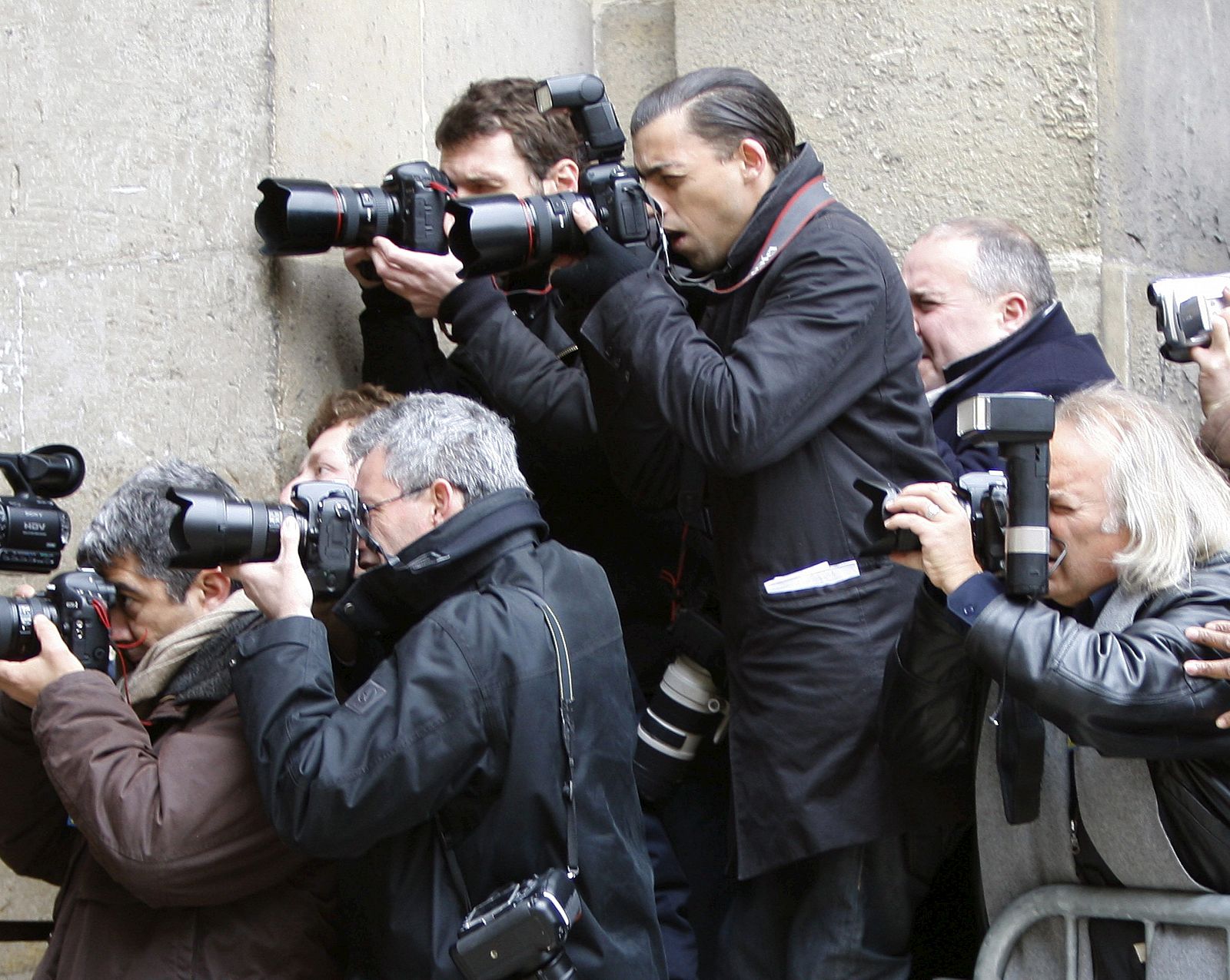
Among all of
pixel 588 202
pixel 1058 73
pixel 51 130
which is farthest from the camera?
pixel 1058 73

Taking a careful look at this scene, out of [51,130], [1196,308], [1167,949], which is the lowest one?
[1167,949]

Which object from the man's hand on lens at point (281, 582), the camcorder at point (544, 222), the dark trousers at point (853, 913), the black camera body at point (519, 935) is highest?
the camcorder at point (544, 222)

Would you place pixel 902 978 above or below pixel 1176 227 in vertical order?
below

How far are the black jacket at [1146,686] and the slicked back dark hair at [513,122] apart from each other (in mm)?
1161

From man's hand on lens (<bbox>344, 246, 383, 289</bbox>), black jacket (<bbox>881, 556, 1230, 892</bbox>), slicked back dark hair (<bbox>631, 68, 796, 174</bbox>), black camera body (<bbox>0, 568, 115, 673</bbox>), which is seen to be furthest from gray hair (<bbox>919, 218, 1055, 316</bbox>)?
black camera body (<bbox>0, 568, 115, 673</bbox>)

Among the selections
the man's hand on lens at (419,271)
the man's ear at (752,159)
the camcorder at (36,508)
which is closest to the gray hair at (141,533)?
the camcorder at (36,508)

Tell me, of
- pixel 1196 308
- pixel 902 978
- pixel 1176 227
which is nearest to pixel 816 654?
pixel 902 978

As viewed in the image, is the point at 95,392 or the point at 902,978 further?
the point at 95,392

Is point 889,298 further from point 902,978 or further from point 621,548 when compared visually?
point 902,978

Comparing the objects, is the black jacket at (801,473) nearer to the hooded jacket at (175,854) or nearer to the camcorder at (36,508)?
the hooded jacket at (175,854)

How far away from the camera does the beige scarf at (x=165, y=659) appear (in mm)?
2387

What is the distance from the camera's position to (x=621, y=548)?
115 inches

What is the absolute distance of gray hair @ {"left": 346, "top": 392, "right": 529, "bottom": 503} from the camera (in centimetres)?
233

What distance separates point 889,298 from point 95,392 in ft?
4.08
